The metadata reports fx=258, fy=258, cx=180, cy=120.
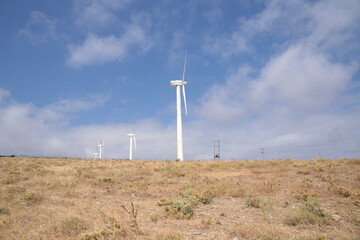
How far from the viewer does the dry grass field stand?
9945mm

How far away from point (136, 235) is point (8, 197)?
45.2 ft

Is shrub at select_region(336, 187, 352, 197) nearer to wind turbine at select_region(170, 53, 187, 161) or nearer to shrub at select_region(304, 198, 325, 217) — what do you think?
shrub at select_region(304, 198, 325, 217)

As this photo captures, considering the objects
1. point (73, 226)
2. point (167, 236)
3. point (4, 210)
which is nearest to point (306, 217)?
point (167, 236)

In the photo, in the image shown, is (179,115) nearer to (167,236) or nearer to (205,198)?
(205,198)

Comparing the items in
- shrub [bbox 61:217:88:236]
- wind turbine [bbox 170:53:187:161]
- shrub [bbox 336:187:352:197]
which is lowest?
shrub [bbox 61:217:88:236]

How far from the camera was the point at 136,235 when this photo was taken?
9547mm

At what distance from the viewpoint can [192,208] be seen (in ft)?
47.4

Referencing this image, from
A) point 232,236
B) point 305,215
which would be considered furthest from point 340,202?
point 232,236

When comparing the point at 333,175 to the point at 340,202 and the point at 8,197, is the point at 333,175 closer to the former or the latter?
the point at 340,202

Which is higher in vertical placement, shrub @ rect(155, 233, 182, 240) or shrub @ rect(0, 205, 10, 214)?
shrub @ rect(0, 205, 10, 214)

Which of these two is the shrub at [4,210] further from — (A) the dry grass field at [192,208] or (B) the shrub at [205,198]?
(B) the shrub at [205,198]

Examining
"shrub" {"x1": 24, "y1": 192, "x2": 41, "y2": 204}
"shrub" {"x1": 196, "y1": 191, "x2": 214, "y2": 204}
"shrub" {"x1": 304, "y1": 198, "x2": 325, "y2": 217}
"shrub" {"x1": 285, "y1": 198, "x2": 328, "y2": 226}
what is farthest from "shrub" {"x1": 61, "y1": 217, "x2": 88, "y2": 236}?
"shrub" {"x1": 304, "y1": 198, "x2": 325, "y2": 217}

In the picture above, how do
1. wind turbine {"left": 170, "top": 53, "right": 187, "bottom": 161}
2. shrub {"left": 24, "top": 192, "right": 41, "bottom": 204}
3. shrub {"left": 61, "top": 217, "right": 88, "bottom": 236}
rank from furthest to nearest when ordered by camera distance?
1. wind turbine {"left": 170, "top": 53, "right": 187, "bottom": 161}
2. shrub {"left": 24, "top": 192, "right": 41, "bottom": 204}
3. shrub {"left": 61, "top": 217, "right": 88, "bottom": 236}

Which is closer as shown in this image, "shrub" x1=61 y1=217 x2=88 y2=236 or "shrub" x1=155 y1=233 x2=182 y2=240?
"shrub" x1=155 y1=233 x2=182 y2=240
